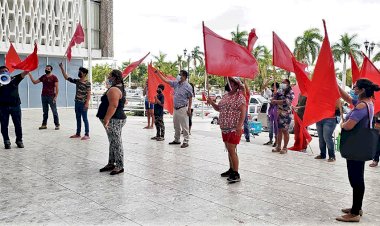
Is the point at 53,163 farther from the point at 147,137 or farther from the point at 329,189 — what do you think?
the point at 329,189

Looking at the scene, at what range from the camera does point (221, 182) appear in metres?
5.89

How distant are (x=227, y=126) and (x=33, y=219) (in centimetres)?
295

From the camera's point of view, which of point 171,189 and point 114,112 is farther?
point 114,112

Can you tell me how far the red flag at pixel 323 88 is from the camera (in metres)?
5.07

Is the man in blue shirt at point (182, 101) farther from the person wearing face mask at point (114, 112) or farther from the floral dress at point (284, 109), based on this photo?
the person wearing face mask at point (114, 112)

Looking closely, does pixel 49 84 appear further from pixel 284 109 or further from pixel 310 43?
pixel 310 43

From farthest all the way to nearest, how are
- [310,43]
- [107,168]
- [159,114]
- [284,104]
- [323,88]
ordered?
[310,43] < [159,114] < [284,104] < [107,168] < [323,88]

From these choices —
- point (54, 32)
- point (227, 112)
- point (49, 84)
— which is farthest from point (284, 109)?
point (54, 32)

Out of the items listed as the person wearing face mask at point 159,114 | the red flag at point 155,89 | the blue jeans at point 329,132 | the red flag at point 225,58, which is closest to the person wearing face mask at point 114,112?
the red flag at point 225,58

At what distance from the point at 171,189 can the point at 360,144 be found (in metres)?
2.58

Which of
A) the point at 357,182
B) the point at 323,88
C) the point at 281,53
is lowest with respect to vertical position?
the point at 357,182

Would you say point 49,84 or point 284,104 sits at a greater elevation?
point 49,84

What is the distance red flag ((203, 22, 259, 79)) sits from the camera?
608 centimetres

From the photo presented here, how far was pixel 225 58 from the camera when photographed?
6.28 metres
